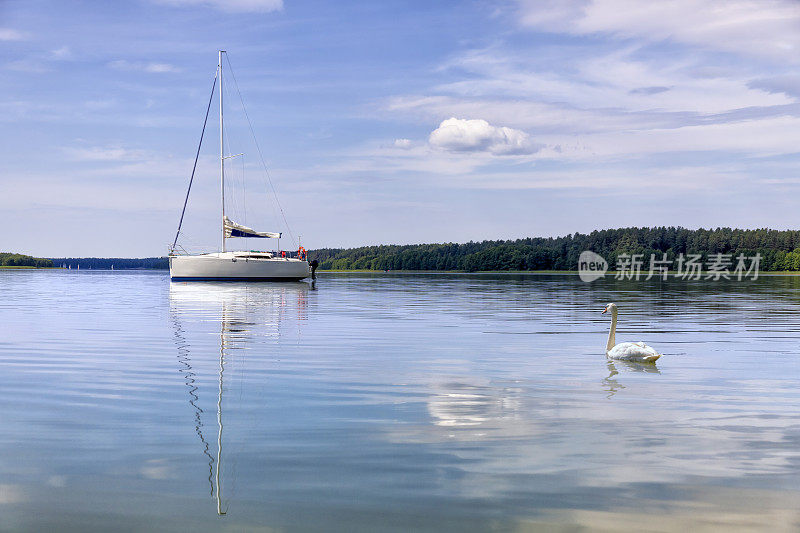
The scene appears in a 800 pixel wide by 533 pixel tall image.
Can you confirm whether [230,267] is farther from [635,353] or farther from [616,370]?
[616,370]

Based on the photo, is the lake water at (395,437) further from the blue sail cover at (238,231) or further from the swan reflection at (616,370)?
the blue sail cover at (238,231)

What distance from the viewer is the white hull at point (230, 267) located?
76.9 metres

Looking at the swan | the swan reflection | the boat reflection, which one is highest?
the swan

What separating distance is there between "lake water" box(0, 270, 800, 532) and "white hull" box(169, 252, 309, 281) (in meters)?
57.7

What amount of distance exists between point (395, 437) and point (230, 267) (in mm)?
70672

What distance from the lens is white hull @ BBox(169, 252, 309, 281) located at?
76.9 meters

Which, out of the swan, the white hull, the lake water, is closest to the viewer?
the lake water

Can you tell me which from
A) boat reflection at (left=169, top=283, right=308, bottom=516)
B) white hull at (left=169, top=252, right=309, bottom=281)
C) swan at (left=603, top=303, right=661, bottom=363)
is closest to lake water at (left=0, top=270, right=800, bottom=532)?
boat reflection at (left=169, top=283, right=308, bottom=516)

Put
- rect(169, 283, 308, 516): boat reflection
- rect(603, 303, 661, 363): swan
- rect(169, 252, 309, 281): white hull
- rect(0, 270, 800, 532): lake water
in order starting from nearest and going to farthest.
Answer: rect(0, 270, 800, 532): lake water → rect(169, 283, 308, 516): boat reflection → rect(603, 303, 661, 363): swan → rect(169, 252, 309, 281): white hull

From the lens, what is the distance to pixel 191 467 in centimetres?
769

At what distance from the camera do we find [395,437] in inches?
356

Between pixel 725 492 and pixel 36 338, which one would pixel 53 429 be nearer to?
pixel 725 492

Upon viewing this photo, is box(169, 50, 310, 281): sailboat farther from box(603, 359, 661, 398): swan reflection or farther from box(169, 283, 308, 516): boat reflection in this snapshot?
box(603, 359, 661, 398): swan reflection

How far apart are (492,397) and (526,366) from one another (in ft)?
12.8
